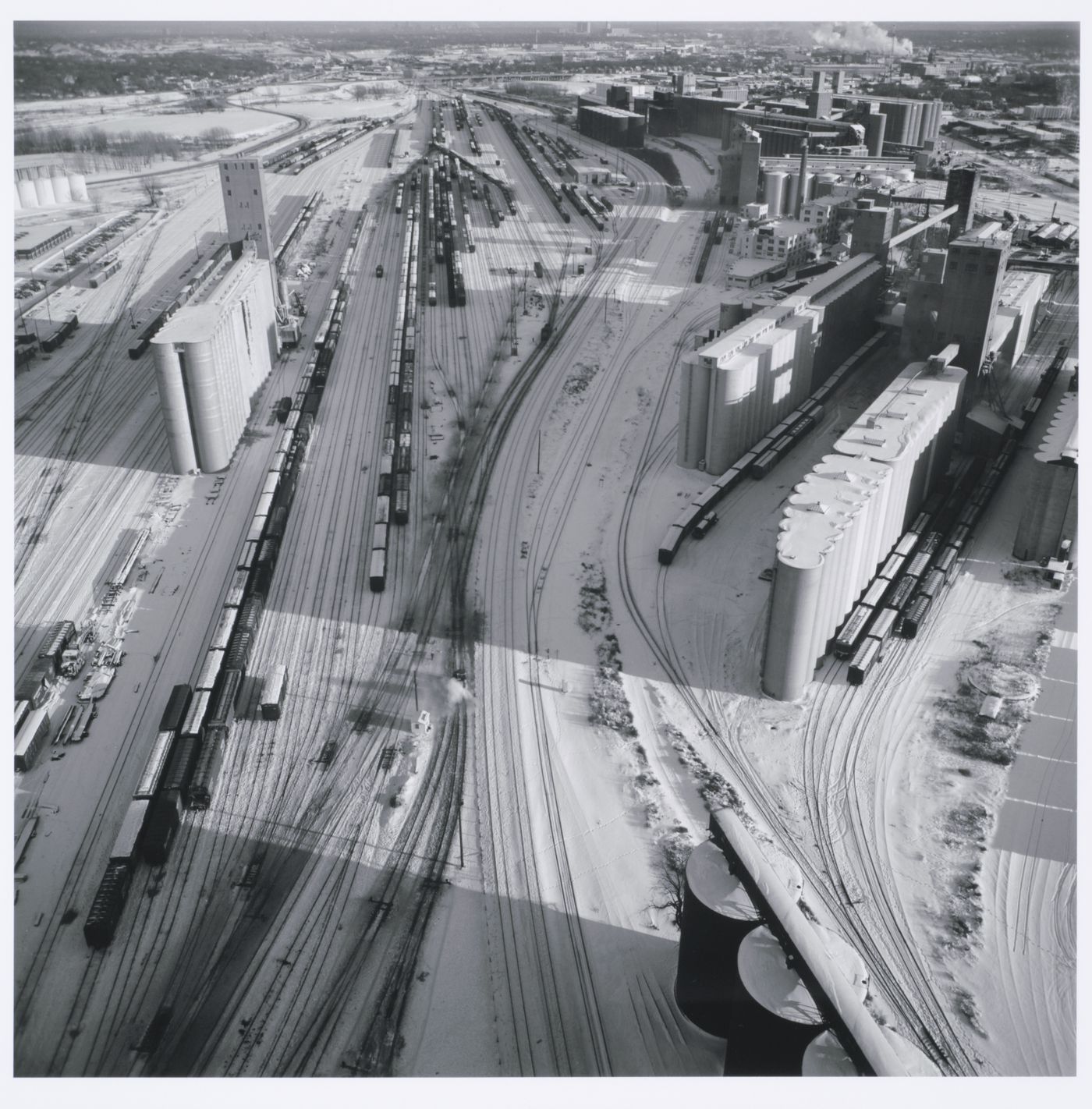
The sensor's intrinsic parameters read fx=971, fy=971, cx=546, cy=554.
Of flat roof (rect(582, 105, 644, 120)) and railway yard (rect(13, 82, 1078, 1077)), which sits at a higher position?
flat roof (rect(582, 105, 644, 120))

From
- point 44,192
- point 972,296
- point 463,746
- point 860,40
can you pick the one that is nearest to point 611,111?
point 860,40

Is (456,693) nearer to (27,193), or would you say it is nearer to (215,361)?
(215,361)

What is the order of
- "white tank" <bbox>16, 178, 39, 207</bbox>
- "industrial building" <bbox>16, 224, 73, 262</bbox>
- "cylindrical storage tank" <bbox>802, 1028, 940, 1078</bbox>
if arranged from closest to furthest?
"cylindrical storage tank" <bbox>802, 1028, 940, 1078</bbox> < "industrial building" <bbox>16, 224, 73, 262</bbox> < "white tank" <bbox>16, 178, 39, 207</bbox>

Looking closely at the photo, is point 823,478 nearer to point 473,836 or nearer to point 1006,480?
point 1006,480

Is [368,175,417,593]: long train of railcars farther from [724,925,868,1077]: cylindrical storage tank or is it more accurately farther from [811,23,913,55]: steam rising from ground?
[811,23,913,55]: steam rising from ground

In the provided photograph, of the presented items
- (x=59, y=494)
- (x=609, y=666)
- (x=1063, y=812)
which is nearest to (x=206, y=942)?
(x=609, y=666)

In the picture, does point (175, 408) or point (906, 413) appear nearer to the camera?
point (906, 413)

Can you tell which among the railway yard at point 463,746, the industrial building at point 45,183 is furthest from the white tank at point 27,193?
the railway yard at point 463,746

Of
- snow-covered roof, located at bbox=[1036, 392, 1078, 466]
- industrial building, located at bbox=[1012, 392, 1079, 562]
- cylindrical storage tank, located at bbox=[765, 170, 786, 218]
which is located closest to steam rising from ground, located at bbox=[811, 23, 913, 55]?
cylindrical storage tank, located at bbox=[765, 170, 786, 218]

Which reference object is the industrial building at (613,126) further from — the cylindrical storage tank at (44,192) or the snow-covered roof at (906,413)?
the snow-covered roof at (906,413)
